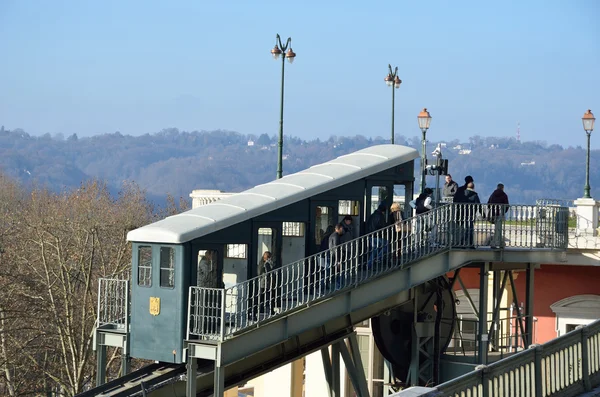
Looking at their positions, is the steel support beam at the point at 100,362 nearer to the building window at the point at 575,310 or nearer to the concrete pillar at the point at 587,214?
the concrete pillar at the point at 587,214

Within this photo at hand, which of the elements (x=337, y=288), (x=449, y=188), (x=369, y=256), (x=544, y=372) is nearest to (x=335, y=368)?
(x=369, y=256)

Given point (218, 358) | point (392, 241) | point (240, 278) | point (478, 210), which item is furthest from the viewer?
point (478, 210)

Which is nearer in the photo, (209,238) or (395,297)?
(209,238)

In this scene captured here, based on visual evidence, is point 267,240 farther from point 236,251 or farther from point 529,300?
point 529,300

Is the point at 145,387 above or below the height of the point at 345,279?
below

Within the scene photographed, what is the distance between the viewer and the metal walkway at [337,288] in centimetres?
2205

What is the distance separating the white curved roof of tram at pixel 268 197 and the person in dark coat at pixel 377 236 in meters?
0.94

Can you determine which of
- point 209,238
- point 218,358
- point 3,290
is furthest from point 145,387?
point 3,290

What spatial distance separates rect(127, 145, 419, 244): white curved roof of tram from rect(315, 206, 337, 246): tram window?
24.0 inches

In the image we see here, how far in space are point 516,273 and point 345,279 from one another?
14.3 metres

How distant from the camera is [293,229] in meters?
25.0

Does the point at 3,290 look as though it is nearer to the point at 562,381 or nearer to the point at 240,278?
the point at 240,278

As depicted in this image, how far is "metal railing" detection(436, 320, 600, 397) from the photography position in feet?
51.3

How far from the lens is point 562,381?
1800 centimetres
